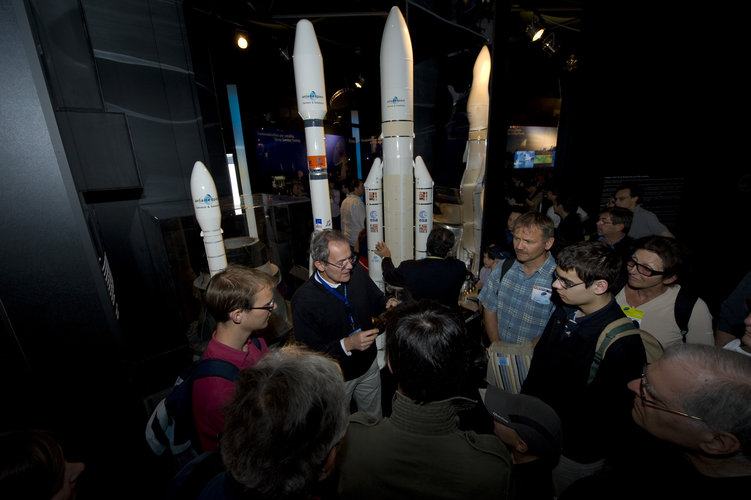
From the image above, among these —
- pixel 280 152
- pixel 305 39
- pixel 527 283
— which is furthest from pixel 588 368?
pixel 280 152

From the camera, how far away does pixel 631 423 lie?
6.13 ft

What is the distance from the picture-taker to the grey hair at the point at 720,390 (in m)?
1.12

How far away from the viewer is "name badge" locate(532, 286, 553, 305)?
8.59 feet

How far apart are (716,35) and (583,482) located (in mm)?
7645

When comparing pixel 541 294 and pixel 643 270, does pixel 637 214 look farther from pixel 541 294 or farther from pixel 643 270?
pixel 541 294

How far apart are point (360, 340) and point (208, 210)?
2.46 m

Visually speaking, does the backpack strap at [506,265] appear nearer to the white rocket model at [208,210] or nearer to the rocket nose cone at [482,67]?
the white rocket model at [208,210]

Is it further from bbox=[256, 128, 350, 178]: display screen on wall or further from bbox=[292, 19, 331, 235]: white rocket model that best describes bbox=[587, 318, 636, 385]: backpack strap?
bbox=[256, 128, 350, 178]: display screen on wall

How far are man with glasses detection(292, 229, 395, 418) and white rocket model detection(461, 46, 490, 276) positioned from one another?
154 inches


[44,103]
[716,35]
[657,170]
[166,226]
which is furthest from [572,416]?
[716,35]

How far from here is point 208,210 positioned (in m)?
3.36

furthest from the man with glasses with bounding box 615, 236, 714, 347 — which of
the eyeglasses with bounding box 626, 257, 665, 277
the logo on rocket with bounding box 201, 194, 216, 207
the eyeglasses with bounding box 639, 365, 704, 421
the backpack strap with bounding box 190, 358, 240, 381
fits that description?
the logo on rocket with bounding box 201, 194, 216, 207

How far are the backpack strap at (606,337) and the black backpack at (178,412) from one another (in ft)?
7.50

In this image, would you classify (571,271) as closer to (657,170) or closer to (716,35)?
(657,170)
